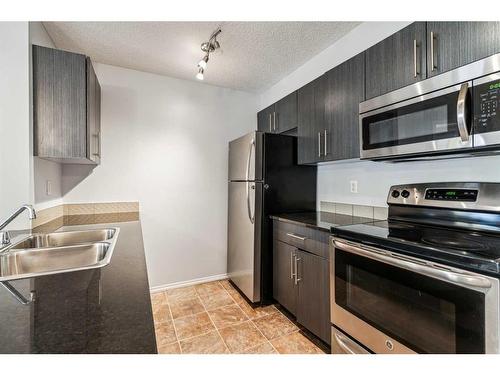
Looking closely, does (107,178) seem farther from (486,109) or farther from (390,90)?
(486,109)

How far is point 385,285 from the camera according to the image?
3.82ft

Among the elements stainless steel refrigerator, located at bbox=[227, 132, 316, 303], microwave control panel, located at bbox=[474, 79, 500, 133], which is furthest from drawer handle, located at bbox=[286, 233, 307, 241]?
microwave control panel, located at bbox=[474, 79, 500, 133]

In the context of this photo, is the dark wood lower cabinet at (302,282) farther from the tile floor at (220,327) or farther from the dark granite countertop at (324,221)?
the tile floor at (220,327)

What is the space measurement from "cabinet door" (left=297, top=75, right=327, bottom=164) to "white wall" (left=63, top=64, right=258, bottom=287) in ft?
3.49

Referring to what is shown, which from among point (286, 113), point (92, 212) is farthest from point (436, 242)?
point (92, 212)

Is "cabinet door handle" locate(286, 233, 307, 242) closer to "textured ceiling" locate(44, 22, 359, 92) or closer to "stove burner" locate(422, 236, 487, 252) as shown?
"stove burner" locate(422, 236, 487, 252)

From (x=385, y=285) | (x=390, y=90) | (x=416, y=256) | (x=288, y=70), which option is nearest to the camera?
(x=416, y=256)

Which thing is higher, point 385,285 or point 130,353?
point 130,353

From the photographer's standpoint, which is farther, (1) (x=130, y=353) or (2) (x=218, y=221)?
(2) (x=218, y=221)

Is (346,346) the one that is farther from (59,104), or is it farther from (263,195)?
(59,104)

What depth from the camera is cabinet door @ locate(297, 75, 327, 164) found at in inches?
78.1

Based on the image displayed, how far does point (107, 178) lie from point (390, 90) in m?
2.57

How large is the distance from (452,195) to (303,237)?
3.11 ft

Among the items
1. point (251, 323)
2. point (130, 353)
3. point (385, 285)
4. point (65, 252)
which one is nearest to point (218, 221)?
point (251, 323)
